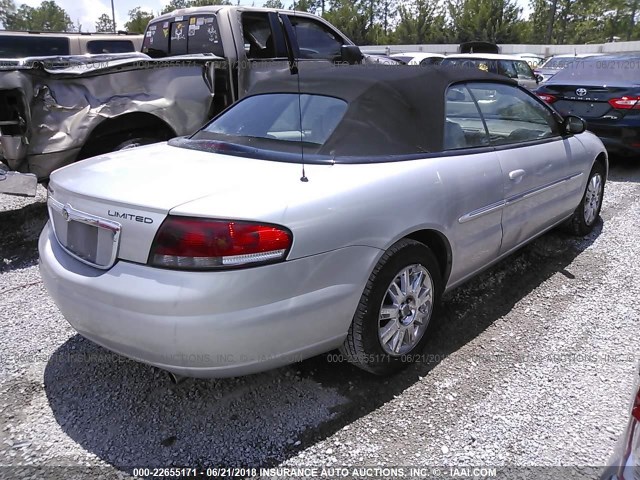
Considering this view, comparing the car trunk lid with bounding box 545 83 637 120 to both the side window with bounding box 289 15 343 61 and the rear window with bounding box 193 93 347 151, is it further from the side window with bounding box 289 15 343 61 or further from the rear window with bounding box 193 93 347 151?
the rear window with bounding box 193 93 347 151

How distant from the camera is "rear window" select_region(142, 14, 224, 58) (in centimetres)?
655

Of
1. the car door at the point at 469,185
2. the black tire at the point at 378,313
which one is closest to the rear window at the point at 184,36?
the car door at the point at 469,185

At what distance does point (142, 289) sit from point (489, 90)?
2.76 m

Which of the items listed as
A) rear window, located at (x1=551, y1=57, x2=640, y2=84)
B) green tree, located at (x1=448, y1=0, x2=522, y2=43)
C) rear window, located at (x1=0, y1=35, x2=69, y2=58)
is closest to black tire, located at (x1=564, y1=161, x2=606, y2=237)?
rear window, located at (x1=551, y1=57, x2=640, y2=84)

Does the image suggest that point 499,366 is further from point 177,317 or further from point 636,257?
point 636,257

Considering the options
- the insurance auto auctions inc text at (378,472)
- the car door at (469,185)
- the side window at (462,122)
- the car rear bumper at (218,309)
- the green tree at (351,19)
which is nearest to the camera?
the car rear bumper at (218,309)

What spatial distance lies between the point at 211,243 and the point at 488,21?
64659 millimetres

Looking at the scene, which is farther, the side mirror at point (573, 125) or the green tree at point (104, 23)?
the green tree at point (104, 23)

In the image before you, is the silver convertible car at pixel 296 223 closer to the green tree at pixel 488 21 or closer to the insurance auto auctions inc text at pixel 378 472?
the insurance auto auctions inc text at pixel 378 472

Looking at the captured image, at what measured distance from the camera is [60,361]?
3119 mm

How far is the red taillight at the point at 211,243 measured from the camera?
2.17 metres

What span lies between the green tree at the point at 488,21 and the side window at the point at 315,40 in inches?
2244

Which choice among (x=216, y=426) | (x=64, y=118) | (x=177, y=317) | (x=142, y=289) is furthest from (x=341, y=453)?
(x=64, y=118)

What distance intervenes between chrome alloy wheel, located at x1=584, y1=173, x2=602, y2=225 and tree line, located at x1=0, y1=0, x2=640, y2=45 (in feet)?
186
